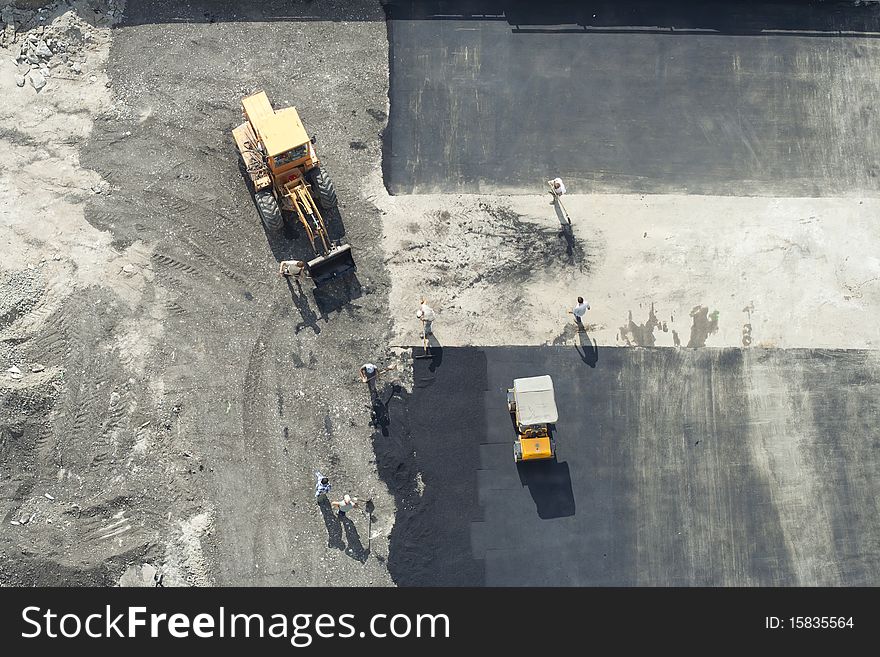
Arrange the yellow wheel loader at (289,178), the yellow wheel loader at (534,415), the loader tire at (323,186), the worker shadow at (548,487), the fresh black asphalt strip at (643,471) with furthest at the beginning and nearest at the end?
1. the loader tire at (323,186)
2. the worker shadow at (548,487)
3. the fresh black asphalt strip at (643,471)
4. the yellow wheel loader at (289,178)
5. the yellow wheel loader at (534,415)

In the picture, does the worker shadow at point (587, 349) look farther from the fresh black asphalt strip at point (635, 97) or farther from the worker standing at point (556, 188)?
the fresh black asphalt strip at point (635, 97)

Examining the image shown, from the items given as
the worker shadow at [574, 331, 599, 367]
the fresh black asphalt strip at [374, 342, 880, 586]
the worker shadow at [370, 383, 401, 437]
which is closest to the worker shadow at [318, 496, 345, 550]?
the fresh black asphalt strip at [374, 342, 880, 586]

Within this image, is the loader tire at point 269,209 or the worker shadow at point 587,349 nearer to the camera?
the loader tire at point 269,209

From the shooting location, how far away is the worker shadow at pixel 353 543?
1933 centimetres

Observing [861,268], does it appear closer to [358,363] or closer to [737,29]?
[737,29]

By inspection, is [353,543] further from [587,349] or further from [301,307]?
[587,349]

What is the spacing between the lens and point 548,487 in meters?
19.6

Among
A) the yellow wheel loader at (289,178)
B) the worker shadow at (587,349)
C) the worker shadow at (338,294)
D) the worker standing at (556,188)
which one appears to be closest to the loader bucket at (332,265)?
the yellow wheel loader at (289,178)

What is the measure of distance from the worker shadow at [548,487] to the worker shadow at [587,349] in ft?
9.38

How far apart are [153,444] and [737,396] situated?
1517 centimetres
